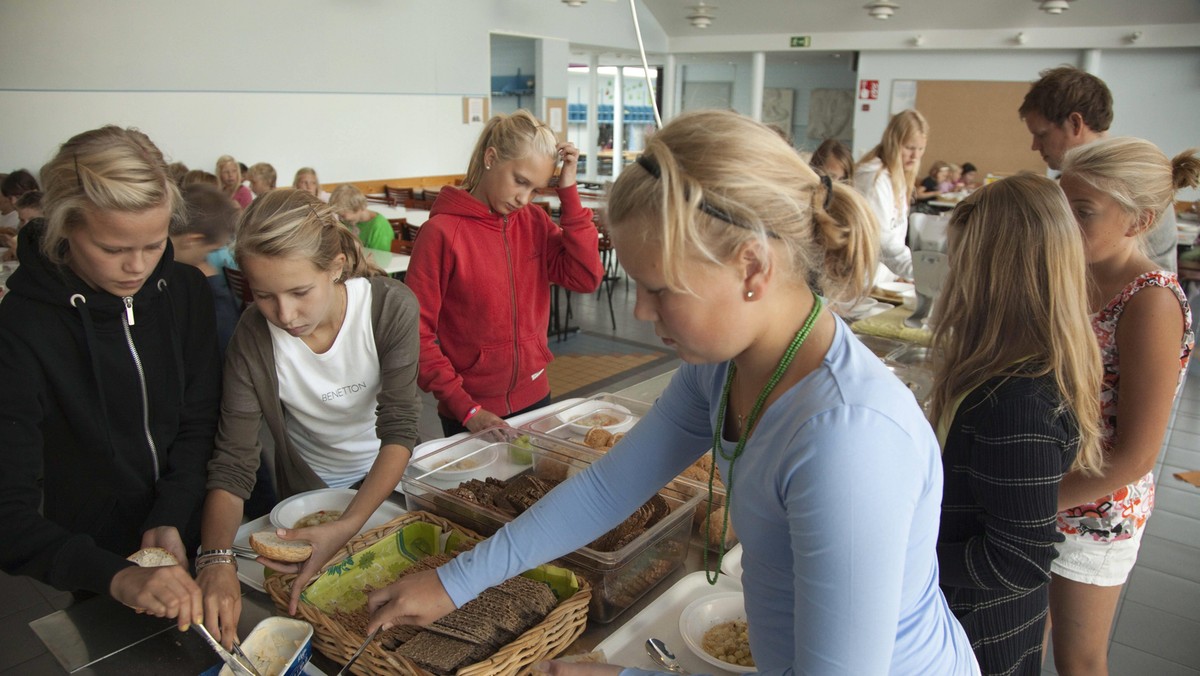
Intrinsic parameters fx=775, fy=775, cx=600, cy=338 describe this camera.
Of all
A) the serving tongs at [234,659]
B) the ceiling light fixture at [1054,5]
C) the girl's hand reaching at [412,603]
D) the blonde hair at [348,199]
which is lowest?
the serving tongs at [234,659]

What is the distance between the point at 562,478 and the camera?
154 centimetres

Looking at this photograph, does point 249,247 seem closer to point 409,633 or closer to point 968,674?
point 409,633

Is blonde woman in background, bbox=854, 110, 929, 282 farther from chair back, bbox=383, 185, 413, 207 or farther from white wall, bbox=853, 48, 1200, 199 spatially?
white wall, bbox=853, 48, 1200, 199

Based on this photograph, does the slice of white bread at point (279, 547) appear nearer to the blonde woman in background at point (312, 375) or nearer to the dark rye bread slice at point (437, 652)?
the blonde woman in background at point (312, 375)

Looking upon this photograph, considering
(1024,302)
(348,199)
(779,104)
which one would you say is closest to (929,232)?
(1024,302)

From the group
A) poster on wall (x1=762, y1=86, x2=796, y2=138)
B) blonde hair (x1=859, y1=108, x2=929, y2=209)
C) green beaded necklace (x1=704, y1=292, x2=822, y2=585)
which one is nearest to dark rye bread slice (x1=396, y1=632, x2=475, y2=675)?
green beaded necklace (x1=704, y1=292, x2=822, y2=585)

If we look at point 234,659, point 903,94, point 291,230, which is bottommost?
point 234,659

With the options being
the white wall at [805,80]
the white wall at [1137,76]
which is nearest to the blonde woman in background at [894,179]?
the white wall at [1137,76]

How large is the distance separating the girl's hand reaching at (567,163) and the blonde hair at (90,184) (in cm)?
121

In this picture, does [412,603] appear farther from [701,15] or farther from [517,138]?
[701,15]

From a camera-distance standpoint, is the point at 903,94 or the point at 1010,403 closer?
the point at 1010,403

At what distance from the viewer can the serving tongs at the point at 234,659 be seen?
106 cm

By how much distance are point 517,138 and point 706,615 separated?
1342mm

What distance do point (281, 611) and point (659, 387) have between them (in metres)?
1.31
